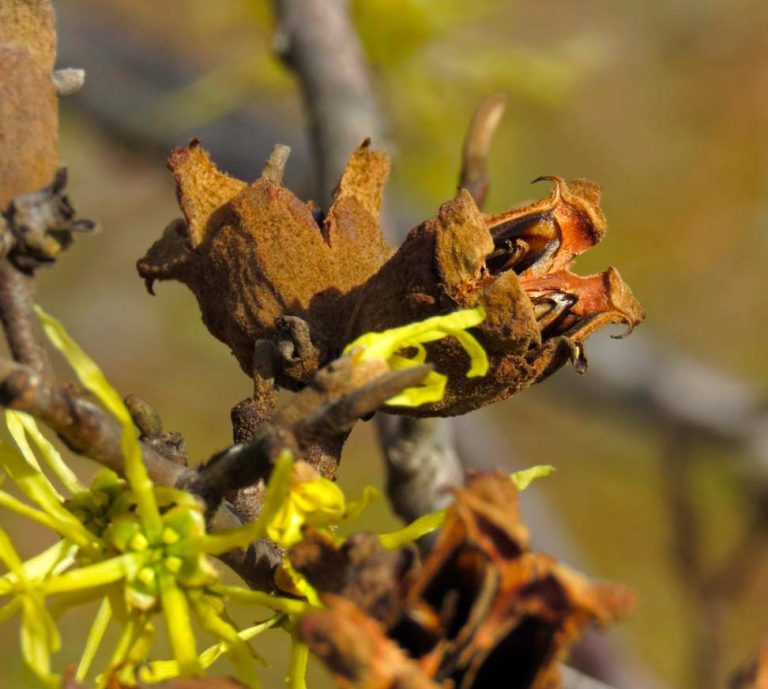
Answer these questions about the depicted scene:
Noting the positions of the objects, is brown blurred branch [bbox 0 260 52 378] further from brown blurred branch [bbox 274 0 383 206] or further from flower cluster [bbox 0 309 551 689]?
brown blurred branch [bbox 274 0 383 206]

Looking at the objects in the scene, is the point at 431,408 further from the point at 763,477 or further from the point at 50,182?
the point at 763,477

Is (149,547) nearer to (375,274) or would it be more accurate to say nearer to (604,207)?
(375,274)

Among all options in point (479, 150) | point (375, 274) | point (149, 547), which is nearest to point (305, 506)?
point (149, 547)

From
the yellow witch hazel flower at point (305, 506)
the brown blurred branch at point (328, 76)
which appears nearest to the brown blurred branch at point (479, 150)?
the brown blurred branch at point (328, 76)

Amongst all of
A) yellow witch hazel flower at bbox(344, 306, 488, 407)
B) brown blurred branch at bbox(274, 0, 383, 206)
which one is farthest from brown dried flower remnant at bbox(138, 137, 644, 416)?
Result: brown blurred branch at bbox(274, 0, 383, 206)

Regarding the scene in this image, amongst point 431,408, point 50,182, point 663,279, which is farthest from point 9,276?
point 663,279

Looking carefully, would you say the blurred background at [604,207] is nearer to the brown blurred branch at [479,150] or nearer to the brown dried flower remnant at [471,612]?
the brown blurred branch at [479,150]

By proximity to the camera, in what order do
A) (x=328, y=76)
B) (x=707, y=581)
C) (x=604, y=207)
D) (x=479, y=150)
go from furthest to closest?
(x=604, y=207), (x=707, y=581), (x=328, y=76), (x=479, y=150)

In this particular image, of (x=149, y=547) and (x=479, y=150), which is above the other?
(x=479, y=150)
